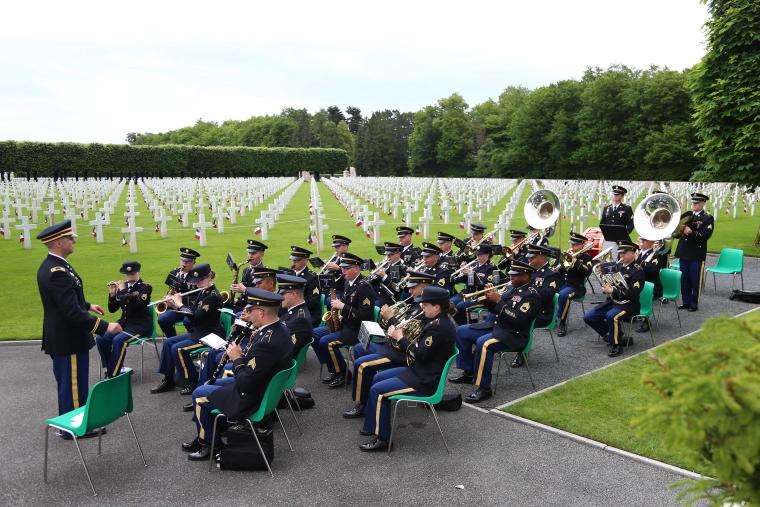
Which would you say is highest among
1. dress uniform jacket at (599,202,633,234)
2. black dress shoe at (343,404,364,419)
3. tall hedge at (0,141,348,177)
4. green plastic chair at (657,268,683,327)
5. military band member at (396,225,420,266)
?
tall hedge at (0,141,348,177)

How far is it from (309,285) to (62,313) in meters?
4.20

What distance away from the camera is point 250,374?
590cm

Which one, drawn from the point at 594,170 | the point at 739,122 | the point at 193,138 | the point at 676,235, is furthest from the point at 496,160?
the point at 193,138

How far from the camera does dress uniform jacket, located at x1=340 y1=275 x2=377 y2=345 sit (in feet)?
28.8

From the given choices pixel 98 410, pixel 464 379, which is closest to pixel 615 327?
pixel 464 379

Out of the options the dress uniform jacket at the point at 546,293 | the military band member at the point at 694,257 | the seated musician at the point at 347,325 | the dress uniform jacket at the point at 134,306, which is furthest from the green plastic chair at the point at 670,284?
the dress uniform jacket at the point at 134,306

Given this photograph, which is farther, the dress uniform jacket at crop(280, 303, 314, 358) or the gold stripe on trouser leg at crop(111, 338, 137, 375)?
the gold stripe on trouser leg at crop(111, 338, 137, 375)

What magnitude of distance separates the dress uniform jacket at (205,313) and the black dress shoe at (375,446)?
334cm

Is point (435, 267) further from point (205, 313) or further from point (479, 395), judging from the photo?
point (205, 313)

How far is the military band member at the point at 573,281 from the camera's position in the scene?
1093 cm

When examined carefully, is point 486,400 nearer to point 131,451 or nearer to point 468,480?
point 468,480

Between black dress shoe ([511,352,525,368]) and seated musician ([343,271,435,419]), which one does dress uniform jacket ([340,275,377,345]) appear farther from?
black dress shoe ([511,352,525,368])

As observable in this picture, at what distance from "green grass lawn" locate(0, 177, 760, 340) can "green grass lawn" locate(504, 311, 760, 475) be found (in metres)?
6.66

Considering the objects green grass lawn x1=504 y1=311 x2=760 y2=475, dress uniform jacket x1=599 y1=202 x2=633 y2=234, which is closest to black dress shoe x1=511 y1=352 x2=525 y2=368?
green grass lawn x1=504 y1=311 x2=760 y2=475
